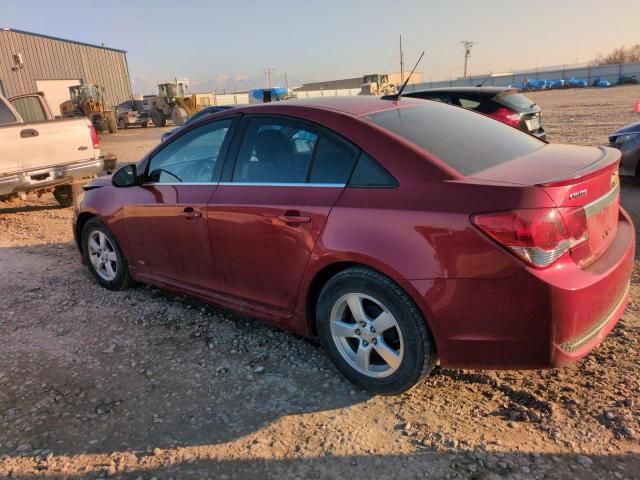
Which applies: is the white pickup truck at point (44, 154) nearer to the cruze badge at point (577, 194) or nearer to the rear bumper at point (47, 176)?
the rear bumper at point (47, 176)

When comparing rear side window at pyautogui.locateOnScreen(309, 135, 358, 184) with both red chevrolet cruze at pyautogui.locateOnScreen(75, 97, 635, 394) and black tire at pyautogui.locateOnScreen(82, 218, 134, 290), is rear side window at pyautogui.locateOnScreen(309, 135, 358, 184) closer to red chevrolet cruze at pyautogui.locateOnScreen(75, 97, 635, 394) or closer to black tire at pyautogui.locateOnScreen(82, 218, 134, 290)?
red chevrolet cruze at pyautogui.locateOnScreen(75, 97, 635, 394)

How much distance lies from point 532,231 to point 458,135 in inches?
39.6

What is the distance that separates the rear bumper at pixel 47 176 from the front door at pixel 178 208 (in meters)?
3.91

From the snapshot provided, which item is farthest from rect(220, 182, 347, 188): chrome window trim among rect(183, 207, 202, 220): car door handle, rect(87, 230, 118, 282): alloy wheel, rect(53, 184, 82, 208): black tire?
rect(53, 184, 82, 208): black tire

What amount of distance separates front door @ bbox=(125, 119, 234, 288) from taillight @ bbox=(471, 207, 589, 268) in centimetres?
200

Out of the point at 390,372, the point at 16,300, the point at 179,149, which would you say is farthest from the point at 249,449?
the point at 16,300

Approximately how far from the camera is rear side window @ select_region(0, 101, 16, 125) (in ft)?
26.1

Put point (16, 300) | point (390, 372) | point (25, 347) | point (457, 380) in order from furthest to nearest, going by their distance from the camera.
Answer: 1. point (16, 300)
2. point (25, 347)
3. point (457, 380)
4. point (390, 372)

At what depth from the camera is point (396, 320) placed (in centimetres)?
270

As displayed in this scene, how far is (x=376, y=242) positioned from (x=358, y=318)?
0.51m

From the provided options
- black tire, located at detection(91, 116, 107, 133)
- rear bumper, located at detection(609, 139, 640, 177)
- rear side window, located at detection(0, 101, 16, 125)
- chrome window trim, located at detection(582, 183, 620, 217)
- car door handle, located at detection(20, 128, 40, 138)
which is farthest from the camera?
black tire, located at detection(91, 116, 107, 133)

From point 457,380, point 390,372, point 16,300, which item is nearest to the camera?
point 390,372

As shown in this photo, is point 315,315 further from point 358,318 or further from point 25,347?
point 25,347

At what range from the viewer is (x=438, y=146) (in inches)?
112
